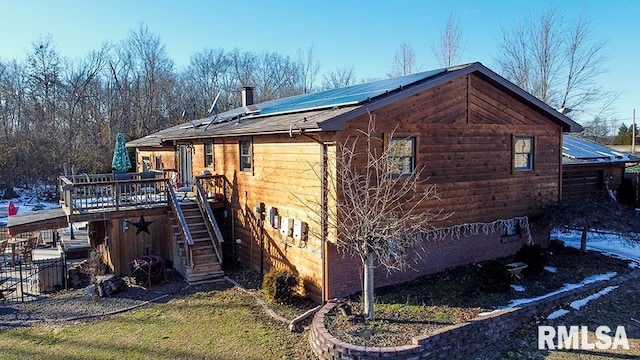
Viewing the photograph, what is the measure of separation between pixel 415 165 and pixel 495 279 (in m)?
3.16

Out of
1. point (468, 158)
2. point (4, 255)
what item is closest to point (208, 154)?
point (4, 255)

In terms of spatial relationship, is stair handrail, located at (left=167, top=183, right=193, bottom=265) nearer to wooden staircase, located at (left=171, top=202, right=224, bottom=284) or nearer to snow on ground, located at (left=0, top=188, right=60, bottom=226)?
wooden staircase, located at (left=171, top=202, right=224, bottom=284)

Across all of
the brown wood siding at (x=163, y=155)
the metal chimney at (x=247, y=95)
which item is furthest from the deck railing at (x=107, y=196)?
the metal chimney at (x=247, y=95)

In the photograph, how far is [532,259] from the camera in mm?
11086

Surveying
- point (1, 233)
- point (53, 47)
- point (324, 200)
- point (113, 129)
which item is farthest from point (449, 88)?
point (53, 47)

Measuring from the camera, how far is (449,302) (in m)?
9.29

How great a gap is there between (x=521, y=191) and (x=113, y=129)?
3319 centimetres

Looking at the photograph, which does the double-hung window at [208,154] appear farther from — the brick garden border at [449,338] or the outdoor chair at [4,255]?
the brick garden border at [449,338]

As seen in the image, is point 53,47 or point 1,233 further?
point 53,47

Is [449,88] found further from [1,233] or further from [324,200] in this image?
[1,233]

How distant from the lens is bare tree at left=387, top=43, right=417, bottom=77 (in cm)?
3488

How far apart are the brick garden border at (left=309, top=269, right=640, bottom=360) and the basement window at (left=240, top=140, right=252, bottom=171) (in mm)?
5498

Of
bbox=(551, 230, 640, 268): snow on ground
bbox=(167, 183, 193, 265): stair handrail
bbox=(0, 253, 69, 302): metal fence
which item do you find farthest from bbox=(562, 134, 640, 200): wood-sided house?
bbox=(0, 253, 69, 302): metal fence

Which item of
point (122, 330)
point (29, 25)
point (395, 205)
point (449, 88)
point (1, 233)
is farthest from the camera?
point (29, 25)
